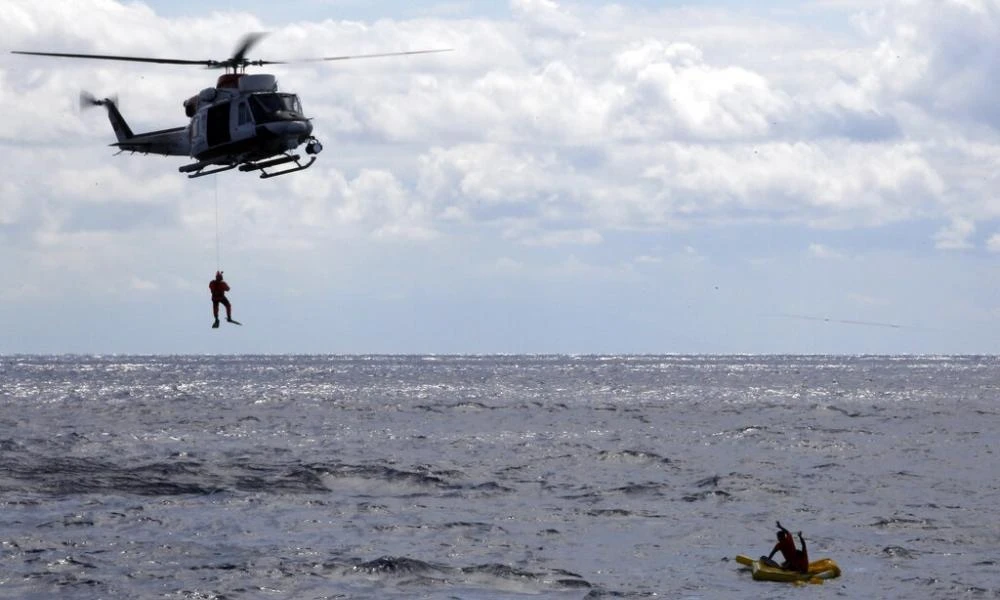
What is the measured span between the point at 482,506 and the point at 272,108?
42.7 ft

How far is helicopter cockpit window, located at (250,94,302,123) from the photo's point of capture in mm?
33281

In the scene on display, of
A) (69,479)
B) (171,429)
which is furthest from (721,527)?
(171,429)

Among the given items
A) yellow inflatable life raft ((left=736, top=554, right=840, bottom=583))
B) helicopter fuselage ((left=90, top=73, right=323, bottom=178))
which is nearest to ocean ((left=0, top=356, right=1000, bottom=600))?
yellow inflatable life raft ((left=736, top=554, right=840, bottom=583))

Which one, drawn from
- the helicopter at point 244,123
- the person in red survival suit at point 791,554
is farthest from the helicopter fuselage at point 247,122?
the person in red survival suit at point 791,554

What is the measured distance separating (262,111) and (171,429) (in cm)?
3471

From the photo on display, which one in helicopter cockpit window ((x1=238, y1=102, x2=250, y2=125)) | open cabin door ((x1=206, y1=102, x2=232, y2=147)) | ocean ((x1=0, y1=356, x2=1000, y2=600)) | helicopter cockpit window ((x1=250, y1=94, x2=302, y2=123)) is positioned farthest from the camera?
open cabin door ((x1=206, y1=102, x2=232, y2=147))

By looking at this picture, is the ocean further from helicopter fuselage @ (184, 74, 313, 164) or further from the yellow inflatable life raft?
helicopter fuselage @ (184, 74, 313, 164)

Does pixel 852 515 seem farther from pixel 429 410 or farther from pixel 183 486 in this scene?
pixel 429 410

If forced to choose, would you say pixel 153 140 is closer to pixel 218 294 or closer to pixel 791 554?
pixel 218 294

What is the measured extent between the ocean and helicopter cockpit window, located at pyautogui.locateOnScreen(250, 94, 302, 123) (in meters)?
10.4

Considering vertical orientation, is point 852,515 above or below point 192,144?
below

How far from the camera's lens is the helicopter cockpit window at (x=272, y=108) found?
109 ft

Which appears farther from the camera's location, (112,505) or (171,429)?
(171,429)

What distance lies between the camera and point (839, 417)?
3135 inches
